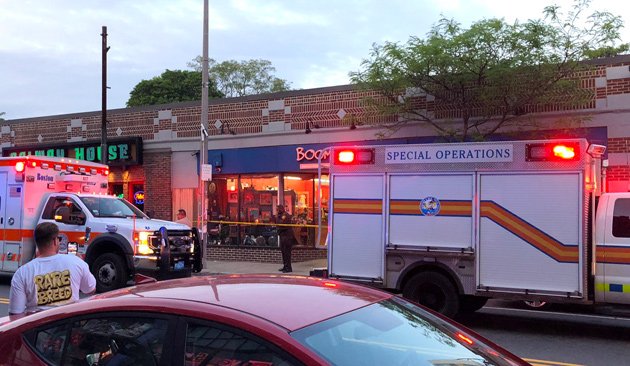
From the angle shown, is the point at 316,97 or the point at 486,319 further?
the point at 316,97

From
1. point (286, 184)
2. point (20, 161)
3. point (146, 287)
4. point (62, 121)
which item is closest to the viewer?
point (146, 287)

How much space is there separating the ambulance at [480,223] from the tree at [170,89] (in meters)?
41.1

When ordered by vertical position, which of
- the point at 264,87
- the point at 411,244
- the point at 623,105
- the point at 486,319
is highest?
the point at 264,87

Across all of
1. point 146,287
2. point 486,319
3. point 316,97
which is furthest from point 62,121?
point 146,287

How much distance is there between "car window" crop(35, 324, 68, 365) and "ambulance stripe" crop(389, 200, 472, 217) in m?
7.02

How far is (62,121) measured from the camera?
24.6 m

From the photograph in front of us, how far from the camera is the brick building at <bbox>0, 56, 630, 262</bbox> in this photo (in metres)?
18.0

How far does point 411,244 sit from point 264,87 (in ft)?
168

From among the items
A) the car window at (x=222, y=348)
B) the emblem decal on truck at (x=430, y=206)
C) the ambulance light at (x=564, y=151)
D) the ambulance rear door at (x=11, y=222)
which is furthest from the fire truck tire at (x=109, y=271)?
the car window at (x=222, y=348)

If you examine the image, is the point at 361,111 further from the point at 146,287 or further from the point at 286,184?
the point at 146,287

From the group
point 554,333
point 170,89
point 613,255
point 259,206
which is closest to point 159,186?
point 259,206

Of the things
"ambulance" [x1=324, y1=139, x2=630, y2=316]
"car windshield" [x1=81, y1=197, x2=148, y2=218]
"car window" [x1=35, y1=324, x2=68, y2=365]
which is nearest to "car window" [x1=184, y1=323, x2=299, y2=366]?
"car window" [x1=35, y1=324, x2=68, y2=365]

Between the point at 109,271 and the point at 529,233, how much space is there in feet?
27.5

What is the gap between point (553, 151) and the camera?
8555 mm
